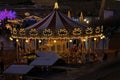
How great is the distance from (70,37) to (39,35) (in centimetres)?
97

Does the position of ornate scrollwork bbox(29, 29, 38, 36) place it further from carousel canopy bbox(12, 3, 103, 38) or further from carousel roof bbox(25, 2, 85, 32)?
carousel roof bbox(25, 2, 85, 32)

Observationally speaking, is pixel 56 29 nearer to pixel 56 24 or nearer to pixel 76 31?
pixel 56 24

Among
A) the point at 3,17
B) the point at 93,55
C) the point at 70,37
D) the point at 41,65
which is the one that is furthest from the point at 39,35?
the point at 3,17

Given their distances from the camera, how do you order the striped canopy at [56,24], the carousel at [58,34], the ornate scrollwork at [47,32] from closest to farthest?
1. the ornate scrollwork at [47,32]
2. the carousel at [58,34]
3. the striped canopy at [56,24]

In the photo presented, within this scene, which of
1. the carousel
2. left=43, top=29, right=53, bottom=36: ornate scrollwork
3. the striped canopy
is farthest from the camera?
the striped canopy

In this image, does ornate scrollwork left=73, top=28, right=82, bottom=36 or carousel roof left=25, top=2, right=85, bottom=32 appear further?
carousel roof left=25, top=2, right=85, bottom=32

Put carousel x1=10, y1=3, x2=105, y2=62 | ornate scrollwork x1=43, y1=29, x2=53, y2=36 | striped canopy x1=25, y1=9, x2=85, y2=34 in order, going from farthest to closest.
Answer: striped canopy x1=25, y1=9, x2=85, y2=34, carousel x1=10, y1=3, x2=105, y2=62, ornate scrollwork x1=43, y1=29, x2=53, y2=36

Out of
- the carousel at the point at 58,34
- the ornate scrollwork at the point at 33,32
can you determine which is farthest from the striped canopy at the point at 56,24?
the ornate scrollwork at the point at 33,32

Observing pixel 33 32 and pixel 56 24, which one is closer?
pixel 33 32

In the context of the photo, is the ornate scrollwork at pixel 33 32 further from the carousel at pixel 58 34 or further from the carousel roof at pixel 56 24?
the carousel roof at pixel 56 24

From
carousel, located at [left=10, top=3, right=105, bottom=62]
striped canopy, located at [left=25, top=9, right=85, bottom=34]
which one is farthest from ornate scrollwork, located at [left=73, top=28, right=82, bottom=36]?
striped canopy, located at [left=25, top=9, right=85, bottom=34]

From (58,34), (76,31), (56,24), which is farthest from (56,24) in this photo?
(76,31)

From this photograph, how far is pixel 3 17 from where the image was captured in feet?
70.3

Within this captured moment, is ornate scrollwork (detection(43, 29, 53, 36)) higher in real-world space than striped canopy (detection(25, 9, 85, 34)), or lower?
lower
